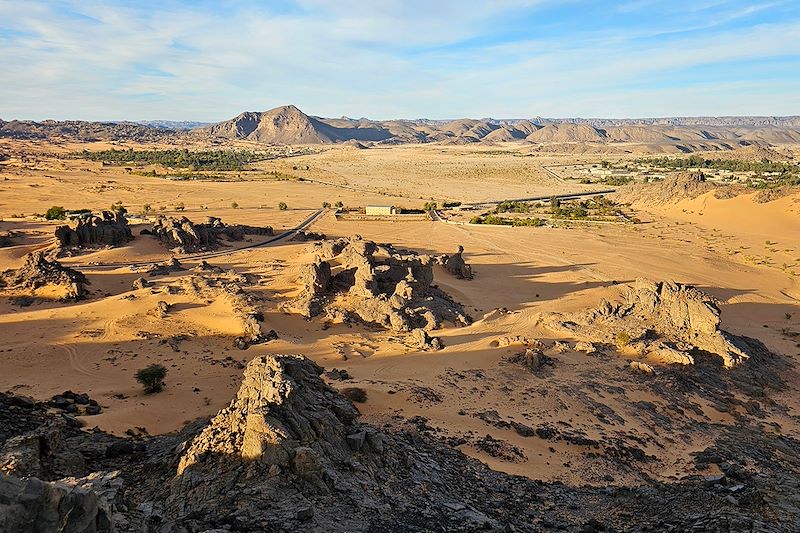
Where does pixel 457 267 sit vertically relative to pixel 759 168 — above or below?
below

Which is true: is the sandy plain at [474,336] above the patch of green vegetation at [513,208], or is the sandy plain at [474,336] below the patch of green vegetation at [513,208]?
below

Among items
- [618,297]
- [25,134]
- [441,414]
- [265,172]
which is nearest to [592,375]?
[441,414]

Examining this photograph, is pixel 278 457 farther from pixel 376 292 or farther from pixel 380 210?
pixel 380 210

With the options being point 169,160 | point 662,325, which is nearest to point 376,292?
point 662,325

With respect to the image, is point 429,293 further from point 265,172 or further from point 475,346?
point 265,172

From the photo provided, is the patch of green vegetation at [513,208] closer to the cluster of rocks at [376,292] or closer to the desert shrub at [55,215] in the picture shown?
the cluster of rocks at [376,292]

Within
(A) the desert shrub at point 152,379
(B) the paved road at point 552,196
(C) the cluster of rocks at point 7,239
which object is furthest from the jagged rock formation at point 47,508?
(B) the paved road at point 552,196

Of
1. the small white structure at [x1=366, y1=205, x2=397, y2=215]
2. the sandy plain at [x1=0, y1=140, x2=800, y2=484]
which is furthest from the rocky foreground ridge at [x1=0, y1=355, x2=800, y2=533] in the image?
the small white structure at [x1=366, y1=205, x2=397, y2=215]
